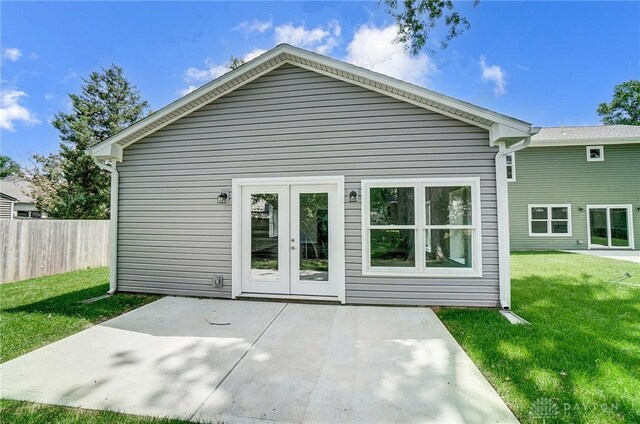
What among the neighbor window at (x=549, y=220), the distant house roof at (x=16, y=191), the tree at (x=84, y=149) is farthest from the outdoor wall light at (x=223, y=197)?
the distant house roof at (x=16, y=191)

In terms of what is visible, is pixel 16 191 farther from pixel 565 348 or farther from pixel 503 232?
pixel 565 348

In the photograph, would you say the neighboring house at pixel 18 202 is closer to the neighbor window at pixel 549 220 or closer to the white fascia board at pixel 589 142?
the neighbor window at pixel 549 220

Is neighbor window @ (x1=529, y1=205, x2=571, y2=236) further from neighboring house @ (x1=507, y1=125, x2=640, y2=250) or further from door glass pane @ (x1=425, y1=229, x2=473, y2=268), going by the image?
door glass pane @ (x1=425, y1=229, x2=473, y2=268)

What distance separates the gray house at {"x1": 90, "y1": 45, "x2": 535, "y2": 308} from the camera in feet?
16.5

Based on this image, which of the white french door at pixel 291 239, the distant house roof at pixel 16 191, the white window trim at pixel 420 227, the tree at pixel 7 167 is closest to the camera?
the white window trim at pixel 420 227

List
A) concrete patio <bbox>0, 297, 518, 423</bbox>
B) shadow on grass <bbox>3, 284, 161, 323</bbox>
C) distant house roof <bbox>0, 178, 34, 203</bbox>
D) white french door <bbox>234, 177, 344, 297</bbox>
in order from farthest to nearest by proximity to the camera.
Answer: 1. distant house roof <bbox>0, 178, 34, 203</bbox>
2. white french door <bbox>234, 177, 344, 297</bbox>
3. shadow on grass <bbox>3, 284, 161, 323</bbox>
4. concrete patio <bbox>0, 297, 518, 423</bbox>

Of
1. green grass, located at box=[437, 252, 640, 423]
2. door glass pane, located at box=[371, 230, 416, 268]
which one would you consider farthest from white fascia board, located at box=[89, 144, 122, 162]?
green grass, located at box=[437, 252, 640, 423]

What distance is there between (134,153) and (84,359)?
433 centimetres

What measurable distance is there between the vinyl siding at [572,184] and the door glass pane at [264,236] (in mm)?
12143

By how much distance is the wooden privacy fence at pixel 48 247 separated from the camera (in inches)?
273

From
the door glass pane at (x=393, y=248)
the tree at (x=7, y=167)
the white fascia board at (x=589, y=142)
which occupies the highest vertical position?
the tree at (x=7, y=167)

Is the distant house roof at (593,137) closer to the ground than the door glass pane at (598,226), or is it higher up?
higher up

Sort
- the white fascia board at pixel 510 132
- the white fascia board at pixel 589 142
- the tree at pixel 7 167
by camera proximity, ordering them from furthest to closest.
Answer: the tree at pixel 7 167 < the white fascia board at pixel 589 142 < the white fascia board at pixel 510 132

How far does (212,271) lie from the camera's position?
5797 millimetres
